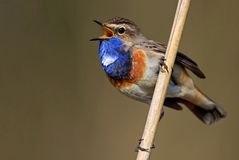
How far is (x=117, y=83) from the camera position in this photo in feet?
11.0

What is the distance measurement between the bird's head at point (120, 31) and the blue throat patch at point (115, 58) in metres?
0.03

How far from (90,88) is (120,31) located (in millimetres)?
1050

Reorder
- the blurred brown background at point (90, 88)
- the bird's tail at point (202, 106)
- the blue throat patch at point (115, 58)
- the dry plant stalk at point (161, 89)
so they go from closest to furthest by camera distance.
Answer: the dry plant stalk at point (161, 89)
the blue throat patch at point (115, 58)
the bird's tail at point (202, 106)
the blurred brown background at point (90, 88)

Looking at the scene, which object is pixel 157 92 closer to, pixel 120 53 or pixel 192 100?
pixel 120 53

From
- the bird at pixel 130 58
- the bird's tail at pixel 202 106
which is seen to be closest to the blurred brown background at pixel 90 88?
the bird's tail at pixel 202 106

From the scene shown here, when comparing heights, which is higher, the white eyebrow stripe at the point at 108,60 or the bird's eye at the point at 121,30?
the bird's eye at the point at 121,30

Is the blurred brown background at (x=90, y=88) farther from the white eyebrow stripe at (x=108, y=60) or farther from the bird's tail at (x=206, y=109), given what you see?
the white eyebrow stripe at (x=108, y=60)

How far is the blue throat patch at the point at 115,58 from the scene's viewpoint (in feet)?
10.7

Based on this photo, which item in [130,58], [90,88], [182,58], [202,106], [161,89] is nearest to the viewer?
[161,89]

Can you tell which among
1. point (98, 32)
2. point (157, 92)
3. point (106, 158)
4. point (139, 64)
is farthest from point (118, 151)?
point (157, 92)

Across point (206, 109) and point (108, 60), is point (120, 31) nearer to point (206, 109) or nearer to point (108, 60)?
point (108, 60)

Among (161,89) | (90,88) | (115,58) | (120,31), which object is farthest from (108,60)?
(90,88)

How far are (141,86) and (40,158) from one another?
124 centimetres

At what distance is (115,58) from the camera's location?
10.8 ft
